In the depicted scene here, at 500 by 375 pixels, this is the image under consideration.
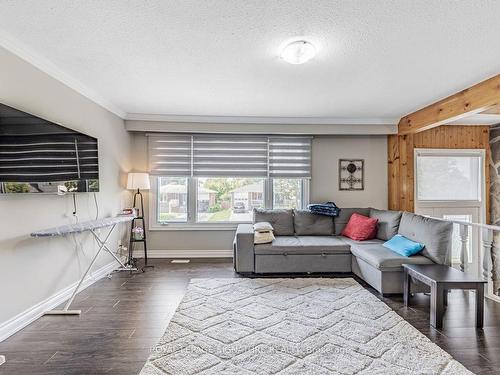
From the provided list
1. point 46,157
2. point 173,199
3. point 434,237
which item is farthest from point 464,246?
point 46,157

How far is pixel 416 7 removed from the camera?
1.87 metres

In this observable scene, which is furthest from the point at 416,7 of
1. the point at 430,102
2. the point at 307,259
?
the point at 307,259

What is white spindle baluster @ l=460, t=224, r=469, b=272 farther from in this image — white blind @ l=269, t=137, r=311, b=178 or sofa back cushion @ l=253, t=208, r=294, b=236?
white blind @ l=269, t=137, r=311, b=178

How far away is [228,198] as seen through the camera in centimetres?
510

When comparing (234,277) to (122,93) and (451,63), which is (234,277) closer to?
(122,93)

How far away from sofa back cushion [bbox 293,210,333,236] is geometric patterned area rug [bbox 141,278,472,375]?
133cm

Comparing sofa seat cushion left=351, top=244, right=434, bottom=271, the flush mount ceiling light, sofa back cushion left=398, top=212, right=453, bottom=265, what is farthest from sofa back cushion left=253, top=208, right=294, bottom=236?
the flush mount ceiling light

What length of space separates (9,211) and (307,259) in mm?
3264

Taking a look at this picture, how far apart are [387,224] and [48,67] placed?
4493mm

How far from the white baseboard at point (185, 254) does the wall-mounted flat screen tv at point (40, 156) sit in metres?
1.93

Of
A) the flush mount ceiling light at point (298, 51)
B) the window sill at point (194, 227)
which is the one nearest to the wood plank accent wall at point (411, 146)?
the window sill at point (194, 227)

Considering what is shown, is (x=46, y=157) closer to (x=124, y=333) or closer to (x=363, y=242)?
(x=124, y=333)

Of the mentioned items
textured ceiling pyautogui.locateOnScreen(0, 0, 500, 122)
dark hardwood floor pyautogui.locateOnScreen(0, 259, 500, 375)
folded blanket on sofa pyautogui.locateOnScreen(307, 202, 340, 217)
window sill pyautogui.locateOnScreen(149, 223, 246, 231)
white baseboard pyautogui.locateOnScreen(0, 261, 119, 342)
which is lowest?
dark hardwood floor pyautogui.locateOnScreen(0, 259, 500, 375)

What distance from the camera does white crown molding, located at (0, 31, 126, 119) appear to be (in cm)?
230
